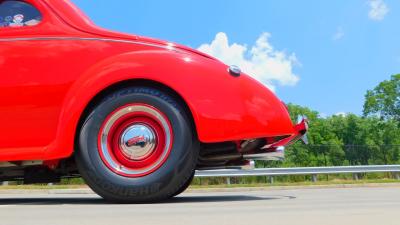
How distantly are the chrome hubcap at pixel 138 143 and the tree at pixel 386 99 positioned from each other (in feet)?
196

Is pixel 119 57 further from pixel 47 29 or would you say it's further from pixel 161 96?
pixel 47 29

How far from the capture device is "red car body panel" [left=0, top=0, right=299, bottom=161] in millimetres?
3576

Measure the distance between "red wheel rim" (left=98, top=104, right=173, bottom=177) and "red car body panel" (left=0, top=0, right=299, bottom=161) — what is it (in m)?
0.22

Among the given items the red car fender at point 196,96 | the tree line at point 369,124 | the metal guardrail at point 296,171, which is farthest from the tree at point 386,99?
the red car fender at point 196,96

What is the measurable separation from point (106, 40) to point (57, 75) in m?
0.46

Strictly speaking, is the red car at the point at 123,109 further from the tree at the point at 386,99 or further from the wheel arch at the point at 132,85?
the tree at the point at 386,99

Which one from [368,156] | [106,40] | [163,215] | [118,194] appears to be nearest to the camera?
[163,215]

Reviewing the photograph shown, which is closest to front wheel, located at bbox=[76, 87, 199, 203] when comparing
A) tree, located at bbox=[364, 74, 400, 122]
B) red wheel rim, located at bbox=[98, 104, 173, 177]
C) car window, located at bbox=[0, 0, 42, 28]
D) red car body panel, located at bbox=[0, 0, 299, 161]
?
red wheel rim, located at bbox=[98, 104, 173, 177]

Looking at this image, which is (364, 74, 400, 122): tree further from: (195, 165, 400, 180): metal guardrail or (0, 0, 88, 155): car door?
(0, 0, 88, 155): car door

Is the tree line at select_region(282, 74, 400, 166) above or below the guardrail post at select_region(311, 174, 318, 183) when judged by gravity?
above

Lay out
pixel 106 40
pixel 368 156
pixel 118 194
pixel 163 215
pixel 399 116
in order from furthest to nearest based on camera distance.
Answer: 1. pixel 399 116
2. pixel 368 156
3. pixel 106 40
4. pixel 118 194
5. pixel 163 215

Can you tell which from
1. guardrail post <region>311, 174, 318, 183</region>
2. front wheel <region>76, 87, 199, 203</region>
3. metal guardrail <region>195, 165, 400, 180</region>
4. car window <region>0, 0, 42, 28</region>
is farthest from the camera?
guardrail post <region>311, 174, 318, 183</region>

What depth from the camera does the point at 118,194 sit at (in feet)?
11.5

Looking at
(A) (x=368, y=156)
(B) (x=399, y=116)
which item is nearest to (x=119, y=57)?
(A) (x=368, y=156)
